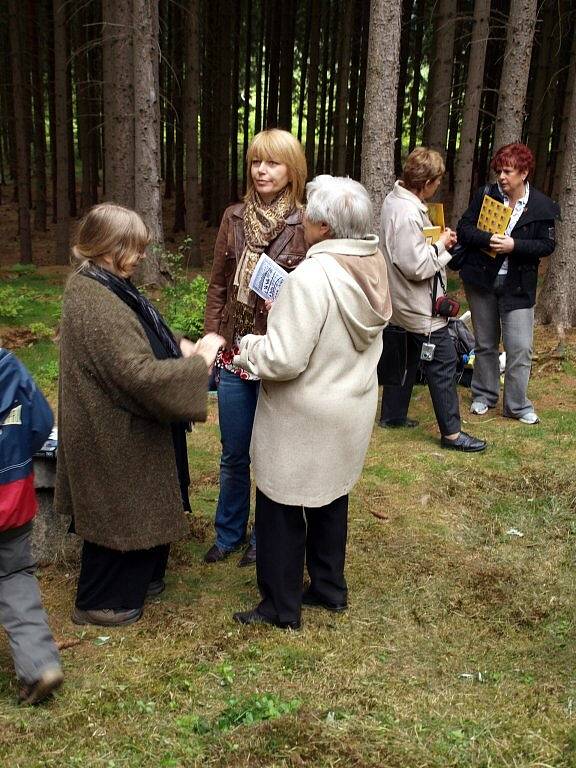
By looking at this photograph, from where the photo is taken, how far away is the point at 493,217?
5.99 m

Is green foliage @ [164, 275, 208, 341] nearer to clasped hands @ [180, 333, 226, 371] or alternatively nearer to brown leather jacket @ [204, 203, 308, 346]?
brown leather jacket @ [204, 203, 308, 346]

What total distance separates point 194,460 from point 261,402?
265 cm

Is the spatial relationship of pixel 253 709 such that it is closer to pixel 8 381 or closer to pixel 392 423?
pixel 8 381

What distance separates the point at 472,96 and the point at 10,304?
24.6 feet

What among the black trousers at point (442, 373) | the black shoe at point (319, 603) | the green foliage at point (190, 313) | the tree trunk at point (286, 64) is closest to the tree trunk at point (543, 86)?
the tree trunk at point (286, 64)

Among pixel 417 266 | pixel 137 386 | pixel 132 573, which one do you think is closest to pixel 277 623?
pixel 132 573

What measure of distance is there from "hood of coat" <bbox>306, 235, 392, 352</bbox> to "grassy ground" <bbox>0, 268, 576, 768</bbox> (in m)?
1.37

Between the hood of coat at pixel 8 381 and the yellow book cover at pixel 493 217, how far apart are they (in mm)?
4167

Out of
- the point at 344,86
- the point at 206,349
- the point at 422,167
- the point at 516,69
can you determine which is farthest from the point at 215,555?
the point at 344,86

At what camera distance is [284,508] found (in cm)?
339

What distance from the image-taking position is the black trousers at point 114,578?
3549 mm

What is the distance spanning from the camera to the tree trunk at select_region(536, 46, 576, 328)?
862 centimetres

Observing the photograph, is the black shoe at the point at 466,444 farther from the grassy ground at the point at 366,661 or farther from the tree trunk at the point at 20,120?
the tree trunk at the point at 20,120

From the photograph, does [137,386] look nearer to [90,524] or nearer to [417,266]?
[90,524]
